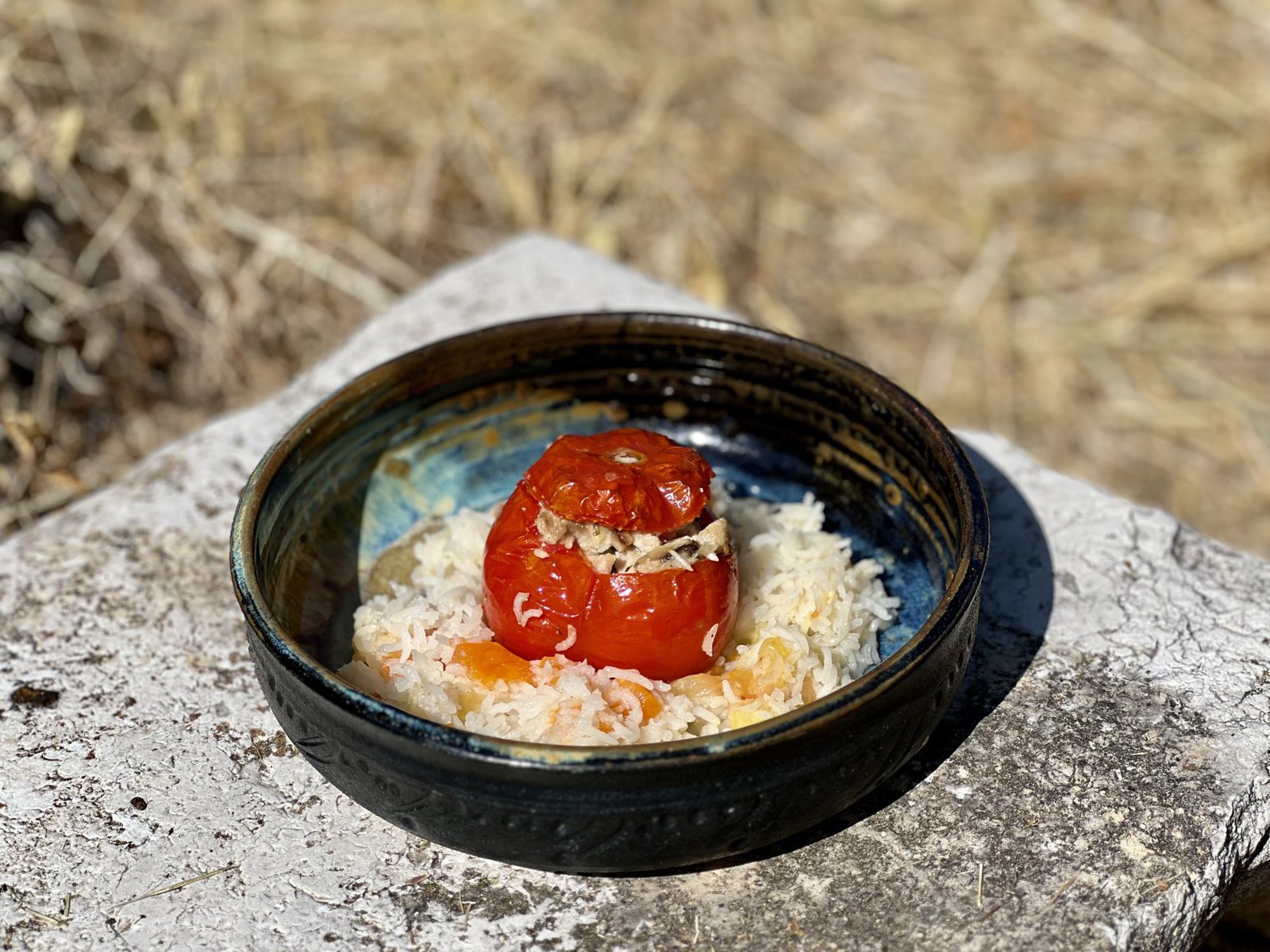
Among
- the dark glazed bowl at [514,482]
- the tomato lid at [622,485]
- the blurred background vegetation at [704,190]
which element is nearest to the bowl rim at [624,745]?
the dark glazed bowl at [514,482]

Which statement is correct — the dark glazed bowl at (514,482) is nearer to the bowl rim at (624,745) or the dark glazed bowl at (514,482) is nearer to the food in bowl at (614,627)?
the bowl rim at (624,745)

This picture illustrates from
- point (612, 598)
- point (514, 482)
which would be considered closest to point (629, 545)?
point (612, 598)

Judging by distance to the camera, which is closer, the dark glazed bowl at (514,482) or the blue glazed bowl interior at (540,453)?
the dark glazed bowl at (514,482)

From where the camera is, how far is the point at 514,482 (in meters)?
3.16

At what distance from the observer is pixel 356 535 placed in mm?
2971

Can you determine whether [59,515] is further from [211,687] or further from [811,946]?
[811,946]

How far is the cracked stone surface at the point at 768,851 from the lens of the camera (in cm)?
224

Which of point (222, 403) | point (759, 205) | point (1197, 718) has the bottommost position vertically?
point (222, 403)

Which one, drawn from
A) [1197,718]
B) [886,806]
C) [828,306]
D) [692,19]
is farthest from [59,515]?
[692,19]

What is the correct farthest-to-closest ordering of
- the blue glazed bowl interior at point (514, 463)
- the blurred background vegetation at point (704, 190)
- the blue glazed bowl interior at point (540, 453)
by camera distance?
the blurred background vegetation at point (704, 190) < the blue glazed bowl interior at point (514, 463) < the blue glazed bowl interior at point (540, 453)

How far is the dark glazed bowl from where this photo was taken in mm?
Result: 2008

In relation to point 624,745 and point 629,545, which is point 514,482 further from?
point 624,745

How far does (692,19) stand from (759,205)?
1513 mm

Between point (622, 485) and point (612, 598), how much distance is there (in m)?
0.20
